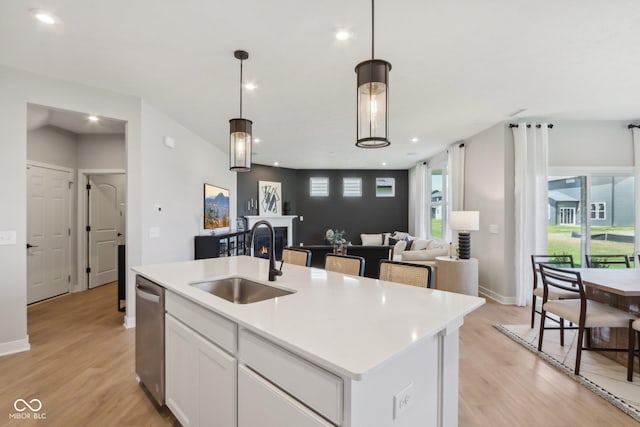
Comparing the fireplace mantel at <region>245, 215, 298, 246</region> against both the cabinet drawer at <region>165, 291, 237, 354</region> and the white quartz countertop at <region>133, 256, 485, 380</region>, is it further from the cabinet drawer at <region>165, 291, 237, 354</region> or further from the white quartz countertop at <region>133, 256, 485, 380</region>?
the cabinet drawer at <region>165, 291, 237, 354</region>

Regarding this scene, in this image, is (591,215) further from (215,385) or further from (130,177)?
(130,177)

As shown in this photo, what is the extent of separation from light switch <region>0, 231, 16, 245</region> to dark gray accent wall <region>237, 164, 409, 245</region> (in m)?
6.58

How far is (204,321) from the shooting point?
1.57 metres

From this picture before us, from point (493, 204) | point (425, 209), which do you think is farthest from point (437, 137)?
point (425, 209)

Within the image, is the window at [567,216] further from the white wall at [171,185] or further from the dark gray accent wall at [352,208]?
the white wall at [171,185]

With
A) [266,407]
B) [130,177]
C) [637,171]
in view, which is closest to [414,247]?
[637,171]

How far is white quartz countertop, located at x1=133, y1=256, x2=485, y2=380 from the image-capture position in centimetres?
99

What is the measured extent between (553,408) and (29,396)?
3.71 metres

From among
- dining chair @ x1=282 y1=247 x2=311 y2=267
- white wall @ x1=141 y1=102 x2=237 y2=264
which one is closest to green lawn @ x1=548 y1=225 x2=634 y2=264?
dining chair @ x1=282 y1=247 x2=311 y2=267

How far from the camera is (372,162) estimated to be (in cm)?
811

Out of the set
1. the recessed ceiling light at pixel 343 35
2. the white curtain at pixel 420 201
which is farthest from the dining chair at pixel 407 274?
the white curtain at pixel 420 201

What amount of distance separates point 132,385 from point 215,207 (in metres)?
3.88

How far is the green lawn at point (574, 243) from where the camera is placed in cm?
457

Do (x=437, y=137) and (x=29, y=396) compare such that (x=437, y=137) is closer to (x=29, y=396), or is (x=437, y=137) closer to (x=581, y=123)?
(x=581, y=123)
